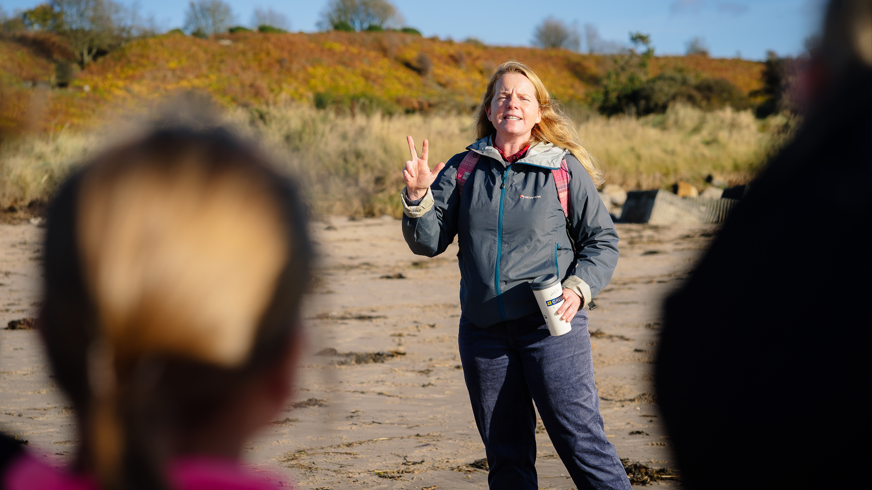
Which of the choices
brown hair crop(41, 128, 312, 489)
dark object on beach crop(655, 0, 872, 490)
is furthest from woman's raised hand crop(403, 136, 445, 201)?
brown hair crop(41, 128, 312, 489)

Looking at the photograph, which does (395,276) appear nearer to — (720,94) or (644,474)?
(644,474)

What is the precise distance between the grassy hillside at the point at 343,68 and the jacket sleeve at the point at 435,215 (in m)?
25.0

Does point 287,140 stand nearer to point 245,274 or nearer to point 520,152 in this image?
point 520,152

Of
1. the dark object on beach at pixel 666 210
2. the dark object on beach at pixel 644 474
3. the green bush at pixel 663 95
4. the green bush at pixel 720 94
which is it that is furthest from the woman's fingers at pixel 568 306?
the green bush at pixel 720 94

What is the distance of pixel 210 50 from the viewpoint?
44.5 metres

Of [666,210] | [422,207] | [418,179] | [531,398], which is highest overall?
[418,179]

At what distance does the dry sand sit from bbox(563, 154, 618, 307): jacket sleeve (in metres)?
0.45

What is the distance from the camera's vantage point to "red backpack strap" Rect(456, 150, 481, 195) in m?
2.87

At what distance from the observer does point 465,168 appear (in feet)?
9.48

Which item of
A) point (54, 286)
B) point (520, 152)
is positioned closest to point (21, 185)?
point (520, 152)

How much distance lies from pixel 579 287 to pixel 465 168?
2.17ft

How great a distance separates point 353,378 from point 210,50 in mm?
43486

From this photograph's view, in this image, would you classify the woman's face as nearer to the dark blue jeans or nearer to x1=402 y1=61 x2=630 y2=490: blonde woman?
x1=402 y1=61 x2=630 y2=490: blonde woman

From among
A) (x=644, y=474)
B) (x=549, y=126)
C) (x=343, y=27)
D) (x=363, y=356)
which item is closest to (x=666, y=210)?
(x=363, y=356)
